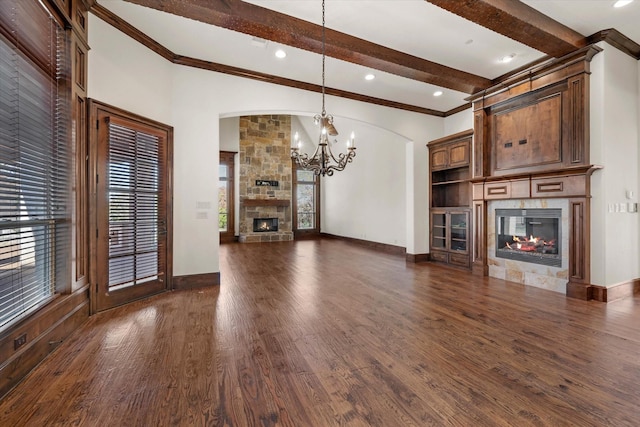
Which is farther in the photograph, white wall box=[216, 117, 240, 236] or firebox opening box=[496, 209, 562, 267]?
white wall box=[216, 117, 240, 236]

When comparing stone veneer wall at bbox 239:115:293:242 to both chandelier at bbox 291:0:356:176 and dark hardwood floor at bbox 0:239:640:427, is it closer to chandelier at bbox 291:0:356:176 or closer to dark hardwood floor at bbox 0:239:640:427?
chandelier at bbox 291:0:356:176

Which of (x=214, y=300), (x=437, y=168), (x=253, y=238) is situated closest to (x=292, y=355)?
(x=214, y=300)

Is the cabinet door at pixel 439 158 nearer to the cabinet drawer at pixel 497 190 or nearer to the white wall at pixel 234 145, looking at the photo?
the cabinet drawer at pixel 497 190

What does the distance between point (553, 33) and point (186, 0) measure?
3.99 m

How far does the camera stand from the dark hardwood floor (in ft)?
5.38

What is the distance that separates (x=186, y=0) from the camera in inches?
109

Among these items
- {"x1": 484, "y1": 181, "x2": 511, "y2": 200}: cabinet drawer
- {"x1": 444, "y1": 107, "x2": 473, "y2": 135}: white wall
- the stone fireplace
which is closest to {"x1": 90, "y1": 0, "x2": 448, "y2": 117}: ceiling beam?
{"x1": 444, "y1": 107, "x2": 473, "y2": 135}: white wall

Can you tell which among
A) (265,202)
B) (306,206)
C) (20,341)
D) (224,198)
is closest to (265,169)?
(265,202)

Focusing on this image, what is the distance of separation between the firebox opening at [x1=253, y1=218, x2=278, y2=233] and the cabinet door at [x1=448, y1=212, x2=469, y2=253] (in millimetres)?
6609

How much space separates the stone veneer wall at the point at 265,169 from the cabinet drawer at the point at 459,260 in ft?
20.5

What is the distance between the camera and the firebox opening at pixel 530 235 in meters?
4.14

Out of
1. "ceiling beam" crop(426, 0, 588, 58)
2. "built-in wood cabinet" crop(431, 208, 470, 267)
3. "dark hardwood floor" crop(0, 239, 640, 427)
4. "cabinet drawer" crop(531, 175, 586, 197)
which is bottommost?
"dark hardwood floor" crop(0, 239, 640, 427)

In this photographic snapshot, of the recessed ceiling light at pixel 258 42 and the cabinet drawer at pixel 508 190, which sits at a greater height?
the recessed ceiling light at pixel 258 42

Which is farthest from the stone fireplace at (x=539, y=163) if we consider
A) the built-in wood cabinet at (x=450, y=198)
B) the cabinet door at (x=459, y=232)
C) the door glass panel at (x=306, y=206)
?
the door glass panel at (x=306, y=206)
